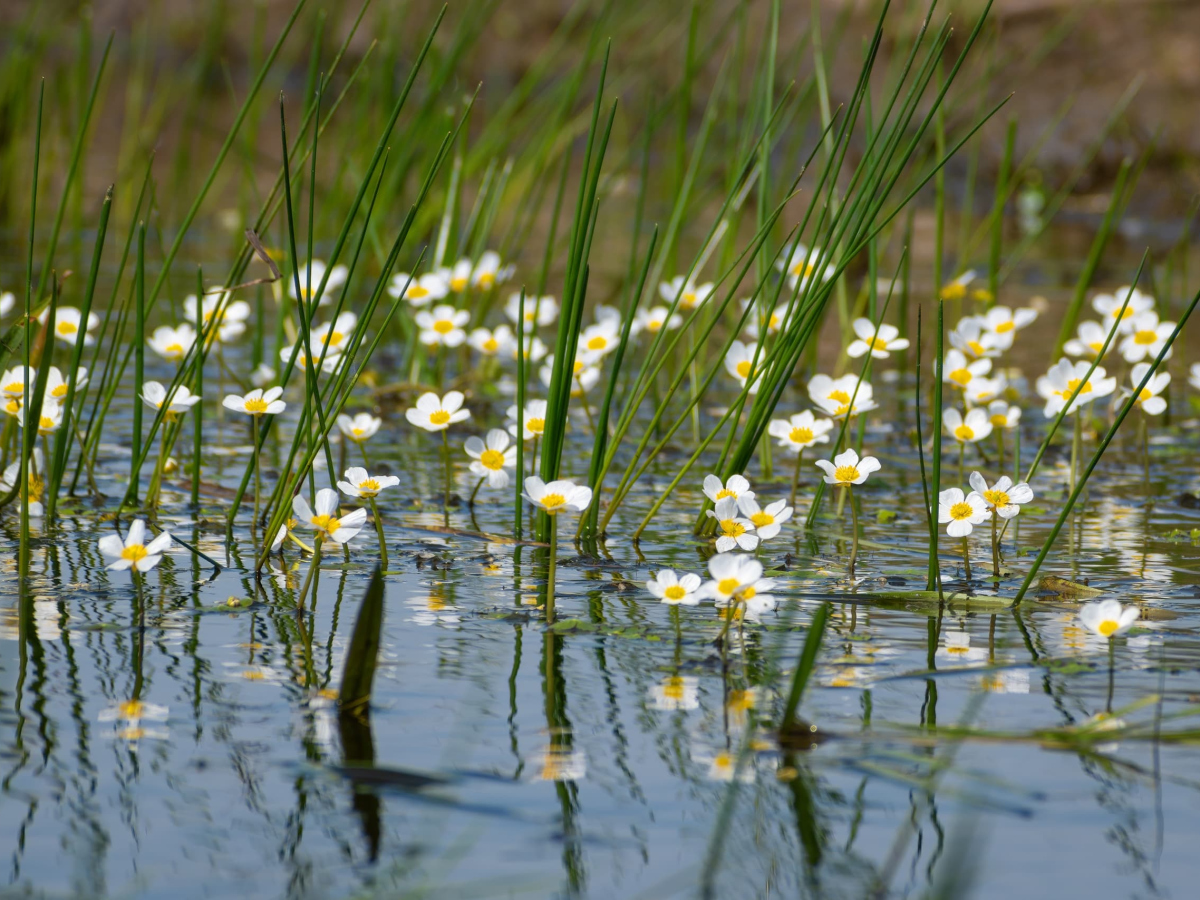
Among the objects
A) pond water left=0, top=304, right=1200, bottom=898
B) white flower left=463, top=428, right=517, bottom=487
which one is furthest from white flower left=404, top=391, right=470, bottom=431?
pond water left=0, top=304, right=1200, bottom=898

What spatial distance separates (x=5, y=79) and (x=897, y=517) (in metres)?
3.54

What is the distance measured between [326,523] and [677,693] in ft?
1.56

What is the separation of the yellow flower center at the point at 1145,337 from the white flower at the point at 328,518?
151 centimetres

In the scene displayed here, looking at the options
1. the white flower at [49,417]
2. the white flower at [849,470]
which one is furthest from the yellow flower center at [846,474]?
the white flower at [49,417]

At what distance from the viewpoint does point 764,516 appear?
169 centimetres

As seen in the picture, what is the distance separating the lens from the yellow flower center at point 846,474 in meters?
1.78

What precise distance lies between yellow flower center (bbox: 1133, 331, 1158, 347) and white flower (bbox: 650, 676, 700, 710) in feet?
4.75

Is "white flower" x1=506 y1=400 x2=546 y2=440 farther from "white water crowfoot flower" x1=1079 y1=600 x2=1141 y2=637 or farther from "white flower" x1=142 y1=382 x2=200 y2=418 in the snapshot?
"white water crowfoot flower" x1=1079 y1=600 x2=1141 y2=637

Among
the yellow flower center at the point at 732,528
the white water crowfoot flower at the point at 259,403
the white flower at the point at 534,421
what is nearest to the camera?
the yellow flower center at the point at 732,528

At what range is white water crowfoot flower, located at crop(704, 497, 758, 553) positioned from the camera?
5.47ft

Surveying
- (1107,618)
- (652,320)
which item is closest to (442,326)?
(652,320)

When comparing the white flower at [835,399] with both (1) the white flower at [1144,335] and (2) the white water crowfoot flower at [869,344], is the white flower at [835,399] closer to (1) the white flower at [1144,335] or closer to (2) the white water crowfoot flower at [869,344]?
(2) the white water crowfoot flower at [869,344]

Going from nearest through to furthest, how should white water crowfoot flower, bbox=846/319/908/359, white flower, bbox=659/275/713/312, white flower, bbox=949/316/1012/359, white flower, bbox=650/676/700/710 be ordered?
1. white flower, bbox=650/676/700/710
2. white water crowfoot flower, bbox=846/319/908/359
3. white flower, bbox=949/316/1012/359
4. white flower, bbox=659/275/713/312

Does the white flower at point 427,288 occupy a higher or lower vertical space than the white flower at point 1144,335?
higher
